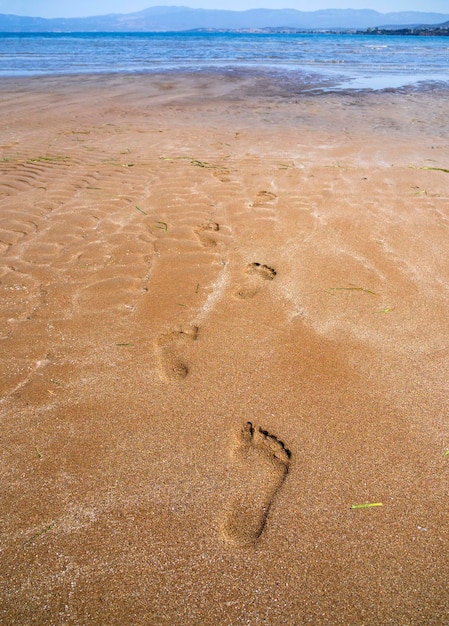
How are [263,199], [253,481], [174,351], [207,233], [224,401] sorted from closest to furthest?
[253,481] < [224,401] < [174,351] < [207,233] < [263,199]

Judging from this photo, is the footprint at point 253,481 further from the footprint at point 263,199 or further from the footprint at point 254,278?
the footprint at point 263,199

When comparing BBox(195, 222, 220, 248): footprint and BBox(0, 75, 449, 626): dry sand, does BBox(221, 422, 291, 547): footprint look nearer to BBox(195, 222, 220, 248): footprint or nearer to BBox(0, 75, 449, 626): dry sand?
BBox(0, 75, 449, 626): dry sand

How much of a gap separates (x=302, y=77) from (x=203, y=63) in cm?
656

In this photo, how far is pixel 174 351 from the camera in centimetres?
223

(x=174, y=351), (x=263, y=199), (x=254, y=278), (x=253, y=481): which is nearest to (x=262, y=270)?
(x=254, y=278)

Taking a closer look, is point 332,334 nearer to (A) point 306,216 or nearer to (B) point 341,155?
(A) point 306,216

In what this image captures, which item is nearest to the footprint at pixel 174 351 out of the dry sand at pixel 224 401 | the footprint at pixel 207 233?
the dry sand at pixel 224 401

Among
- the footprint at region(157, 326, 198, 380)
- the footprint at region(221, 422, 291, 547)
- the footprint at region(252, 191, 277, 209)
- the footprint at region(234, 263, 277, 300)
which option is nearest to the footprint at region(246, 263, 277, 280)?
the footprint at region(234, 263, 277, 300)

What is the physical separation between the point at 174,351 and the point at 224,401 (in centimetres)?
45

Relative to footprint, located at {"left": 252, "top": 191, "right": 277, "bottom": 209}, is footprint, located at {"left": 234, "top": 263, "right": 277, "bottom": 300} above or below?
below

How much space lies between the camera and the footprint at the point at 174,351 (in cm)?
210

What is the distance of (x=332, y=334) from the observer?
2.36 meters

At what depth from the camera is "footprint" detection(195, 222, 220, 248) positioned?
3.32 metres

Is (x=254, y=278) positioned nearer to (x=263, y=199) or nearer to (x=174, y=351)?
(x=174, y=351)
